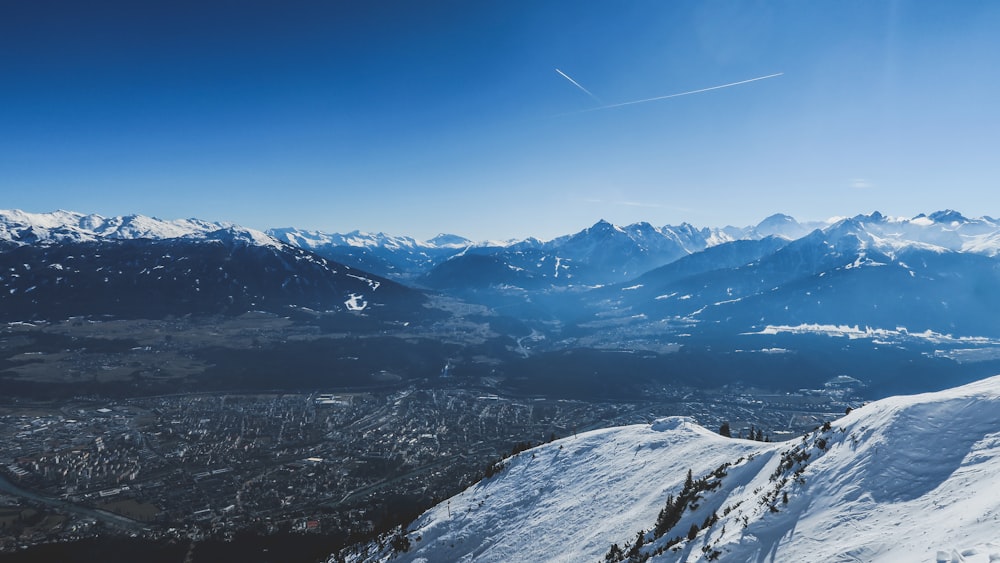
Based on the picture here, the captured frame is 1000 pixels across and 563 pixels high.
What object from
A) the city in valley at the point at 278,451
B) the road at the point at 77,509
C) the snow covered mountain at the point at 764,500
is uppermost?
the snow covered mountain at the point at 764,500

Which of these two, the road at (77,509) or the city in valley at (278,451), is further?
the city in valley at (278,451)

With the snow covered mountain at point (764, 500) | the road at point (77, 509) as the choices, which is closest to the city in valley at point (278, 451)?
the road at point (77, 509)

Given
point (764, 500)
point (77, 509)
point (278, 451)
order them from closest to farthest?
point (764, 500) < point (77, 509) < point (278, 451)

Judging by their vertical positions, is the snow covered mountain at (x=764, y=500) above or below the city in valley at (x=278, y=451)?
above

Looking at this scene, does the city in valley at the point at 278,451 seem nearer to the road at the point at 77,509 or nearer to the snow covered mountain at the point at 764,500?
the road at the point at 77,509

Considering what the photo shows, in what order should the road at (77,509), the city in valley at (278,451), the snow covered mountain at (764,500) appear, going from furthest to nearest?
the city in valley at (278,451)
the road at (77,509)
the snow covered mountain at (764,500)

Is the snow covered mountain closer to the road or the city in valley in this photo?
the city in valley

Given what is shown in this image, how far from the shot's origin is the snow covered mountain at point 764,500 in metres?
18.9

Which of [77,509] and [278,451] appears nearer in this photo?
[77,509]

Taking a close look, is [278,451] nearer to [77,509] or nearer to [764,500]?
[77,509]

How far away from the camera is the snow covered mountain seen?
18859mm

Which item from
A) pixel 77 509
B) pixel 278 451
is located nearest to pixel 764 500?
pixel 77 509

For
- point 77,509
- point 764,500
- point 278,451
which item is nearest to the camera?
point 764,500

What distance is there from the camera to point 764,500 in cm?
2455
